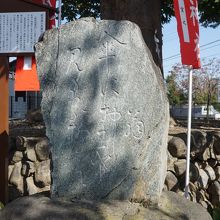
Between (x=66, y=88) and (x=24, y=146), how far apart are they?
2.92 metres

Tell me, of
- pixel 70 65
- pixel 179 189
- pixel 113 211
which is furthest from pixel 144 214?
pixel 179 189

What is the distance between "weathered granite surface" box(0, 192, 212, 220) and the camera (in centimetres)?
348

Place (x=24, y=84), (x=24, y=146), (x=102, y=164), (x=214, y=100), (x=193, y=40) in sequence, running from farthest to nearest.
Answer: (x=214, y=100) < (x=24, y=146) < (x=193, y=40) < (x=24, y=84) < (x=102, y=164)

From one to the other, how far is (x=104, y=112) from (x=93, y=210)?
2.69 ft

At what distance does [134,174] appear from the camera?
379 centimetres

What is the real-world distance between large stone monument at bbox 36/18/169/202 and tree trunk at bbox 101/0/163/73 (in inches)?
143

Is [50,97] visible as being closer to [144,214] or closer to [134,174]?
[134,174]

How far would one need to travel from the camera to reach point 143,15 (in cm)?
745

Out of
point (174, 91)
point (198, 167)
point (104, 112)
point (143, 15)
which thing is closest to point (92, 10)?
point (143, 15)

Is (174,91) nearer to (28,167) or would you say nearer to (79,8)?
(79,8)

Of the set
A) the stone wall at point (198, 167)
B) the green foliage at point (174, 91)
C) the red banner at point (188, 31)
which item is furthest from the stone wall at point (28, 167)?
the green foliage at point (174, 91)

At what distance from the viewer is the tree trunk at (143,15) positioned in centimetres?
741

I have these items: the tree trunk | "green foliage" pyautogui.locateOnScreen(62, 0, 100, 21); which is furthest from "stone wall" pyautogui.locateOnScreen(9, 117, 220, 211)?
"green foliage" pyautogui.locateOnScreen(62, 0, 100, 21)

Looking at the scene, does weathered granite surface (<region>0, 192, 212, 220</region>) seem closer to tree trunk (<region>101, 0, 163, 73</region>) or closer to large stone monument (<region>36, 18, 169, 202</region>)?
large stone monument (<region>36, 18, 169, 202</region>)
